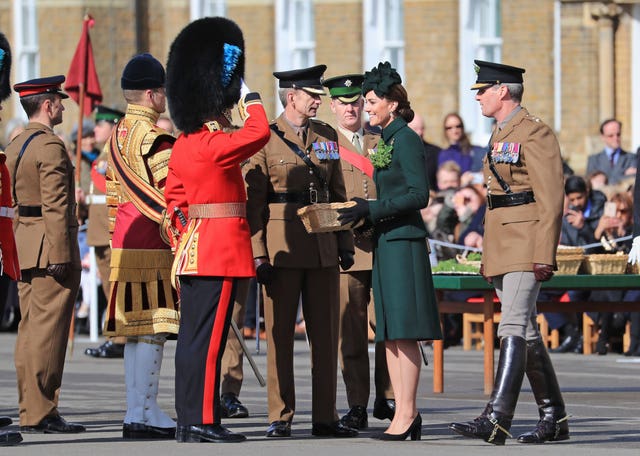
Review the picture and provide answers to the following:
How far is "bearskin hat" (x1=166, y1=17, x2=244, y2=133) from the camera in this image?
36.9ft

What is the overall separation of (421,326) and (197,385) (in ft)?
4.23

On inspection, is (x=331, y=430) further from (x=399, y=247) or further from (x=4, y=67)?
(x=4, y=67)

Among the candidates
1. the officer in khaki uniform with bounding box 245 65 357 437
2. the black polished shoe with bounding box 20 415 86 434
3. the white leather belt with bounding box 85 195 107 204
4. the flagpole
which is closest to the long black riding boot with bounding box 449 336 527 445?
the officer in khaki uniform with bounding box 245 65 357 437

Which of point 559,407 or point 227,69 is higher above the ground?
point 227,69

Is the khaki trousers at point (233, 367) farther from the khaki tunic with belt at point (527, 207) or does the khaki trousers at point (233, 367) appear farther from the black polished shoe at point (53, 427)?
the khaki tunic with belt at point (527, 207)

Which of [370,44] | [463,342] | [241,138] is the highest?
[370,44]

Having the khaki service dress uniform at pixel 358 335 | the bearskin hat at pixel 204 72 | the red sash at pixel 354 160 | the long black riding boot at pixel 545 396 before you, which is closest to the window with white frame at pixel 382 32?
the red sash at pixel 354 160

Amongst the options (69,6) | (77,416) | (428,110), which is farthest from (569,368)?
(69,6)

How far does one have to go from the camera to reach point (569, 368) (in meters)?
17.2

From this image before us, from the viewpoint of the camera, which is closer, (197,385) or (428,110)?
(197,385)

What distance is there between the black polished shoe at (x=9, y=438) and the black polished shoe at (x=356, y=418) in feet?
7.06

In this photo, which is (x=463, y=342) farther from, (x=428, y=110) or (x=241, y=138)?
(x=241, y=138)

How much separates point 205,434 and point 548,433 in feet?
6.30

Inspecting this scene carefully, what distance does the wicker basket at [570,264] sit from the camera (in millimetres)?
14984
